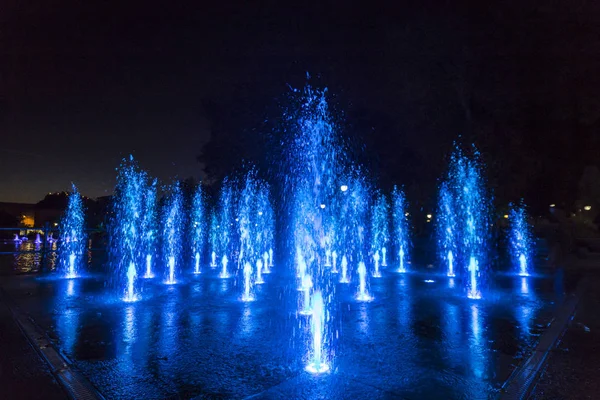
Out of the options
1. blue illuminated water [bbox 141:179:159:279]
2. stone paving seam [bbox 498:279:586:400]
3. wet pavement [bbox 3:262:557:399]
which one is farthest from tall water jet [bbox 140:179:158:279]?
stone paving seam [bbox 498:279:586:400]

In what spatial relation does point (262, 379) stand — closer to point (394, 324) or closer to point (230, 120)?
point (394, 324)

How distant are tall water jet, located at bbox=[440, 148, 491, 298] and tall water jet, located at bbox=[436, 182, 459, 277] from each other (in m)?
0.16

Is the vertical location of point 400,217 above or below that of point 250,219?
above

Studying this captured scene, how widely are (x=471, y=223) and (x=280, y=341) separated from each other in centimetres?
Result: 1171

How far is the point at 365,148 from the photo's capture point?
2364 cm

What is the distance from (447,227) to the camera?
23844 millimetres

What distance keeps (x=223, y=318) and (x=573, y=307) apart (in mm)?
6927

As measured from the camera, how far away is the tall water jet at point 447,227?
1736 centimetres

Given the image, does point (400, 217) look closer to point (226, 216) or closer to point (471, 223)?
point (226, 216)

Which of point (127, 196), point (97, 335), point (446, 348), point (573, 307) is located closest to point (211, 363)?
point (97, 335)

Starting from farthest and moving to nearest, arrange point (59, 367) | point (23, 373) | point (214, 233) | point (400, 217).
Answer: point (400, 217), point (214, 233), point (59, 367), point (23, 373)

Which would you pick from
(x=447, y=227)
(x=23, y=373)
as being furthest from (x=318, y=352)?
(x=447, y=227)

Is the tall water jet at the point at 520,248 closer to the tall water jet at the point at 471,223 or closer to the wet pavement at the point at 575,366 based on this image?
the tall water jet at the point at 471,223

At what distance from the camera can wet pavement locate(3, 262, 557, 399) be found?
3861 millimetres
